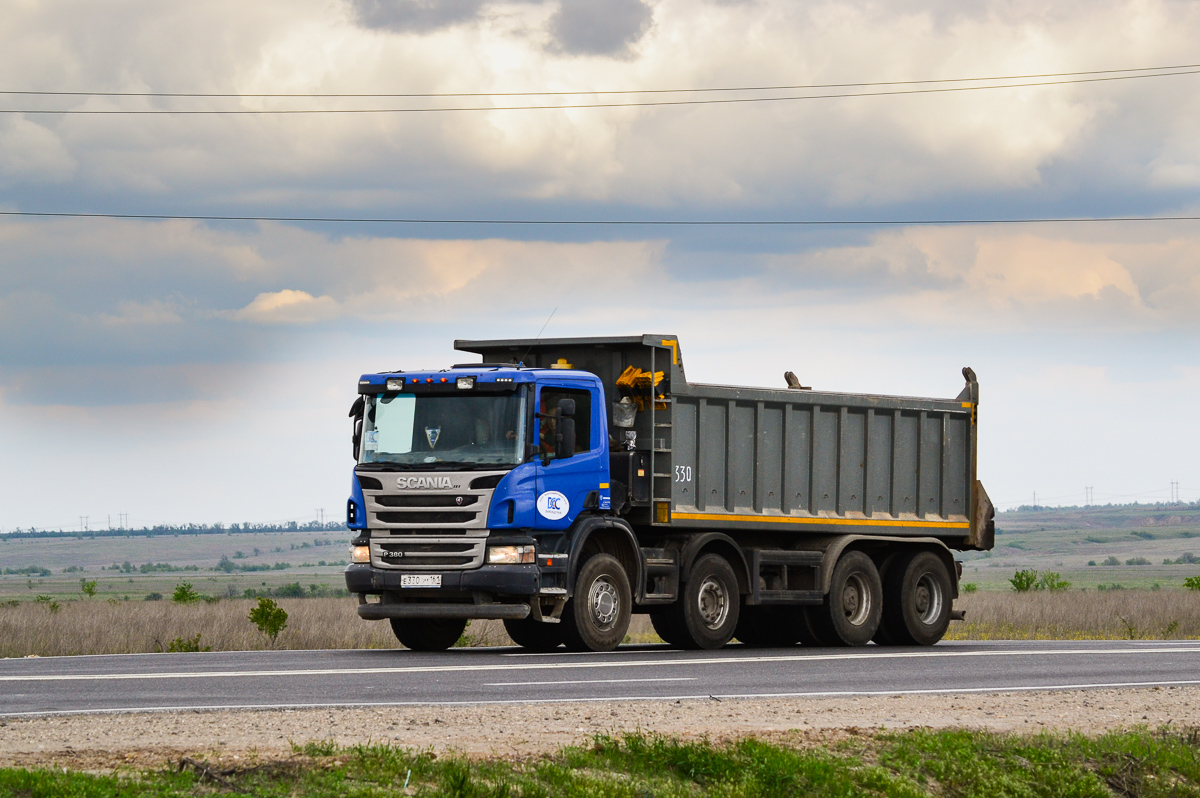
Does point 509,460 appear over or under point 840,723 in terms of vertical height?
over

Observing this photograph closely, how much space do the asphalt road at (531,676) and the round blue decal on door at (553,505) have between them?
1.59m

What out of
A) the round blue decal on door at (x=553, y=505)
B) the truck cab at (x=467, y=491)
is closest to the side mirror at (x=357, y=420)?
the truck cab at (x=467, y=491)

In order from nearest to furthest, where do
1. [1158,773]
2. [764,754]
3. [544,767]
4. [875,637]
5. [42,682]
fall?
[544,767], [764,754], [1158,773], [42,682], [875,637]

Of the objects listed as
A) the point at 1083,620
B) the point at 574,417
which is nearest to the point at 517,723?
the point at 574,417

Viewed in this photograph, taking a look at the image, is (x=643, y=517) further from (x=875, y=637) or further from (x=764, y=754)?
(x=764, y=754)

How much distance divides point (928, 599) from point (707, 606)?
4237mm

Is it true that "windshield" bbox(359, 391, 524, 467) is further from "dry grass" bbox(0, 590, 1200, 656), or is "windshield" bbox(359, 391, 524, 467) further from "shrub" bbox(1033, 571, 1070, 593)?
"shrub" bbox(1033, 571, 1070, 593)

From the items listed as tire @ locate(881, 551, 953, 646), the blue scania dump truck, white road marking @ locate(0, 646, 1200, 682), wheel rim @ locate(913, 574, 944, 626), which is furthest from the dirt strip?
wheel rim @ locate(913, 574, 944, 626)

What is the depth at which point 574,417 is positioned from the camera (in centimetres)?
1833

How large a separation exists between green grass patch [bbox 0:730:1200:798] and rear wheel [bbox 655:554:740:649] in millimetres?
8240

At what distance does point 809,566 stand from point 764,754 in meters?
11.0

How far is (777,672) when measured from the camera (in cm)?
1576

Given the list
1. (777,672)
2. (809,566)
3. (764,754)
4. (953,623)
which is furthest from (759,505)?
(953,623)

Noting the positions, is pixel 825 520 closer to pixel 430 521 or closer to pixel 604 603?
pixel 604 603
